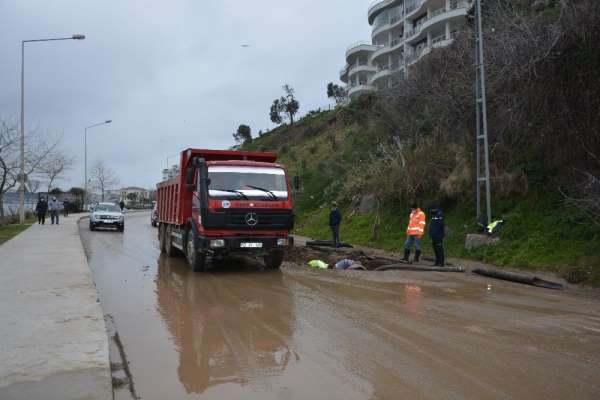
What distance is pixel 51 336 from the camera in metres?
5.80

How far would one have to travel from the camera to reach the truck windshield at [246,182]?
1142 centimetres

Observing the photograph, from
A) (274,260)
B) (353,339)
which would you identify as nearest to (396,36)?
(274,260)

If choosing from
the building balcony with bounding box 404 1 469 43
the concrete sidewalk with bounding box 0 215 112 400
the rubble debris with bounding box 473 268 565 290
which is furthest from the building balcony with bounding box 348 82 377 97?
the concrete sidewalk with bounding box 0 215 112 400

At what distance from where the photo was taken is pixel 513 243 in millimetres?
13188

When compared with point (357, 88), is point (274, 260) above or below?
below

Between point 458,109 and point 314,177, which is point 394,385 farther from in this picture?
point 314,177

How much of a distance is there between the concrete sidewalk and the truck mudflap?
97.0 inches

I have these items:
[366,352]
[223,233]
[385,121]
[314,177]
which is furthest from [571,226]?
[314,177]

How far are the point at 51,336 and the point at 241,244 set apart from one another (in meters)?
5.85

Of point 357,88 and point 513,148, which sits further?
point 357,88

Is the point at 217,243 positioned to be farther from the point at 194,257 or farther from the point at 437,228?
the point at 437,228

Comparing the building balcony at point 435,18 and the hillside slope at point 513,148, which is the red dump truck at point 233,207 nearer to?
the hillside slope at point 513,148

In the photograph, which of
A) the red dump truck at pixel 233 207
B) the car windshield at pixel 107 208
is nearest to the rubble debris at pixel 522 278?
the red dump truck at pixel 233 207

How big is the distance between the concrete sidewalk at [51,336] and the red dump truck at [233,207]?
8.28ft
